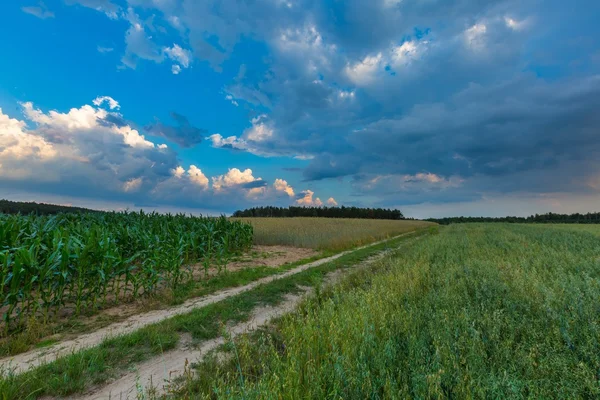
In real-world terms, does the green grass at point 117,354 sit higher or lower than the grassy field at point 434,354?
lower

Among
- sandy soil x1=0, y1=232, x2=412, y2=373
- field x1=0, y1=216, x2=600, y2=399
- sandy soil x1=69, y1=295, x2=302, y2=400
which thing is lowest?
sandy soil x1=0, y1=232, x2=412, y2=373

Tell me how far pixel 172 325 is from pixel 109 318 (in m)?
2.77

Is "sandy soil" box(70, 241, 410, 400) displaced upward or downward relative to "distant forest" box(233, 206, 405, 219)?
downward

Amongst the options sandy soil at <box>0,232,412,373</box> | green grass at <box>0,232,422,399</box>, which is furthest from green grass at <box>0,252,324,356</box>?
green grass at <box>0,232,422,399</box>

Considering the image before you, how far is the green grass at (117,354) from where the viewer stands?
372cm

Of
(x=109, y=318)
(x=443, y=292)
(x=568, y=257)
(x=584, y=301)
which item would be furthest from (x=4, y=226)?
(x=568, y=257)

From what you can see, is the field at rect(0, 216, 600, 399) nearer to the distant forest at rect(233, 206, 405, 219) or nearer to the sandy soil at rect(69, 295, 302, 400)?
the sandy soil at rect(69, 295, 302, 400)

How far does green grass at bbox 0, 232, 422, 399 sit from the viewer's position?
3721mm

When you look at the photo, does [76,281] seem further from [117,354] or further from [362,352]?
[362,352]

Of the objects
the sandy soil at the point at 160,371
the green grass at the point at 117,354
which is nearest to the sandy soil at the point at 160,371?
the sandy soil at the point at 160,371

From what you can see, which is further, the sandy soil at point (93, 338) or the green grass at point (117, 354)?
the sandy soil at point (93, 338)

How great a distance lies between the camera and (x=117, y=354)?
4.63 metres

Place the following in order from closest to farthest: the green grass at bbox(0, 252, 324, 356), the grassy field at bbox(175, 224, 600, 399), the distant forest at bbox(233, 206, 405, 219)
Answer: the grassy field at bbox(175, 224, 600, 399) → the green grass at bbox(0, 252, 324, 356) → the distant forest at bbox(233, 206, 405, 219)

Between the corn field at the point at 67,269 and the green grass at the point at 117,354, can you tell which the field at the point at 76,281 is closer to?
the corn field at the point at 67,269
